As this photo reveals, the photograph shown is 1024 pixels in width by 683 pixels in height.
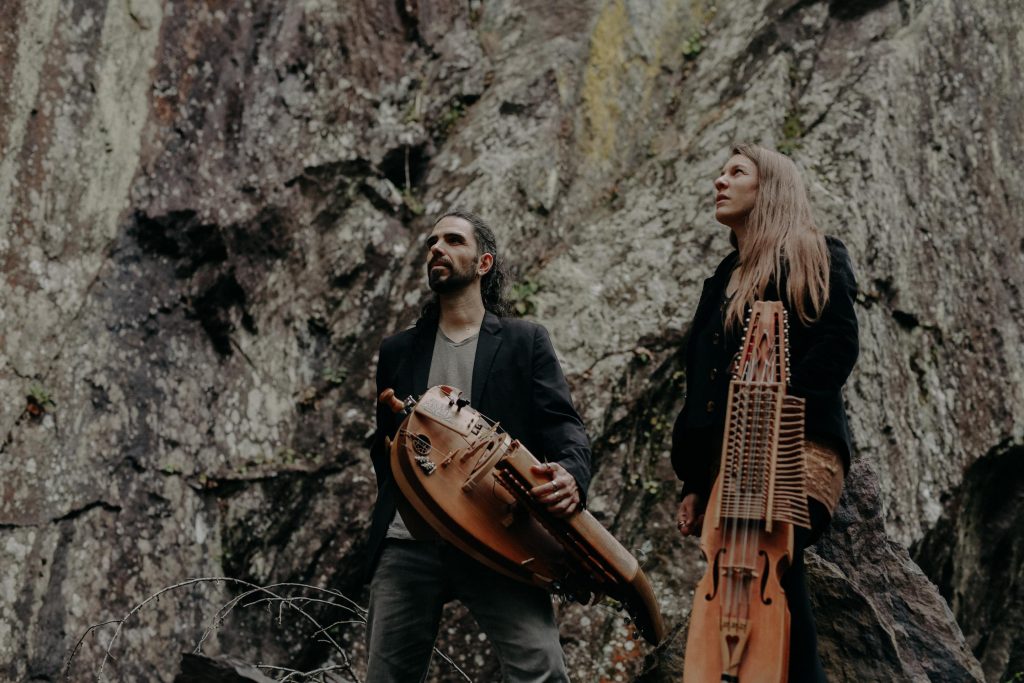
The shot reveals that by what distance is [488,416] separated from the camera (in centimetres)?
442

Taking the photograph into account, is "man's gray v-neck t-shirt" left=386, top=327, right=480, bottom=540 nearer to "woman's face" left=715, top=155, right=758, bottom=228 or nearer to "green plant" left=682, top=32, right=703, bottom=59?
"woman's face" left=715, top=155, right=758, bottom=228

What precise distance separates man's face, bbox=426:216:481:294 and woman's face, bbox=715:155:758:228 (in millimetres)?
1066

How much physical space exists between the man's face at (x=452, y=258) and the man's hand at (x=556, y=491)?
103 centimetres

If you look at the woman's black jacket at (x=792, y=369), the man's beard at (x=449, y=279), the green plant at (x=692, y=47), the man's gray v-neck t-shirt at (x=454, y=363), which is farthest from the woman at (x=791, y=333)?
the green plant at (x=692, y=47)

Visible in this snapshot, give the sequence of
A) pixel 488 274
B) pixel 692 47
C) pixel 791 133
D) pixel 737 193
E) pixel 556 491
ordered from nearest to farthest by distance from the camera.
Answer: pixel 556 491 < pixel 737 193 < pixel 488 274 < pixel 791 133 < pixel 692 47

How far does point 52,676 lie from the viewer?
232 inches

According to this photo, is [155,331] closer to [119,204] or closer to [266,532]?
[119,204]

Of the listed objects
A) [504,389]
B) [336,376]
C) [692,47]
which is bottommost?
[504,389]

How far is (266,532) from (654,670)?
111 inches

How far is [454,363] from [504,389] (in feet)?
0.83

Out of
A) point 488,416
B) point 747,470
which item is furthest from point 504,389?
point 747,470

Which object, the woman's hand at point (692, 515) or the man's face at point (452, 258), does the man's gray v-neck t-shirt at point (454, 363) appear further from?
the woman's hand at point (692, 515)

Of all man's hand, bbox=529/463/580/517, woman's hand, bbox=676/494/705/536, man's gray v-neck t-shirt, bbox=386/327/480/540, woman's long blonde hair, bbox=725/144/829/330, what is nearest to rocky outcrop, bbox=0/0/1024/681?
woman's hand, bbox=676/494/705/536

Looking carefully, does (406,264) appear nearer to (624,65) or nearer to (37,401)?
(37,401)
